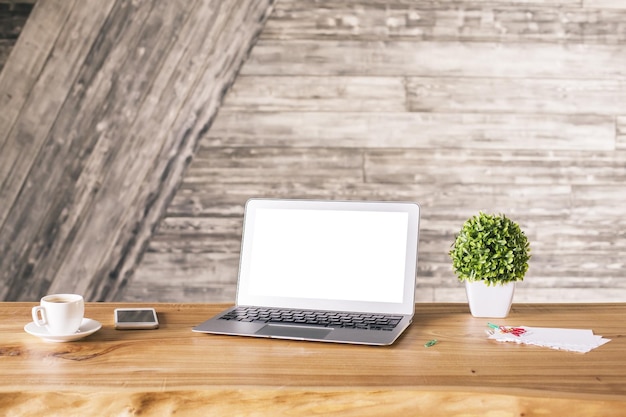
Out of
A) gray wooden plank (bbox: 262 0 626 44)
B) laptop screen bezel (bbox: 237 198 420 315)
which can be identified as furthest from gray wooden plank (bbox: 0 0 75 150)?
laptop screen bezel (bbox: 237 198 420 315)

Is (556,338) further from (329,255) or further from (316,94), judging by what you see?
(316,94)

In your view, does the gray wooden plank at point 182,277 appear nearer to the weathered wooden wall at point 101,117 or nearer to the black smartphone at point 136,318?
the weathered wooden wall at point 101,117

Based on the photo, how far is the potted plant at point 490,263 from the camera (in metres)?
1.33

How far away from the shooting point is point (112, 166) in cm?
258

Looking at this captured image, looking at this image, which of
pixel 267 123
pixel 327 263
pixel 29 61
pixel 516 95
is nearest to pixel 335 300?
pixel 327 263

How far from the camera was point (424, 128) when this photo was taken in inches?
103

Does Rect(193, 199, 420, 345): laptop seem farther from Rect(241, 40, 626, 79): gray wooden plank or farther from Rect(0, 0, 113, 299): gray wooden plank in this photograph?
Rect(0, 0, 113, 299): gray wooden plank

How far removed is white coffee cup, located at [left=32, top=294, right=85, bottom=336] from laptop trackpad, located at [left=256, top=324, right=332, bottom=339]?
0.32 metres

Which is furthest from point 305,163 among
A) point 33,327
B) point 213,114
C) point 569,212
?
point 33,327

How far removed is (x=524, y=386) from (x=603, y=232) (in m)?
1.90

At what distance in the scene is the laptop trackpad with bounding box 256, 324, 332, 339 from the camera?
46.6 inches

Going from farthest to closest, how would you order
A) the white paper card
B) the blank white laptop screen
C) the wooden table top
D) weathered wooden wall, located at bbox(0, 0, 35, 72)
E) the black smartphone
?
weathered wooden wall, located at bbox(0, 0, 35, 72)
the blank white laptop screen
the black smartphone
the white paper card
the wooden table top

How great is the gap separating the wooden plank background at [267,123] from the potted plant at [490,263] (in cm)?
126

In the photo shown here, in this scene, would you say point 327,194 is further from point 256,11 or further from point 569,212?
point 569,212
